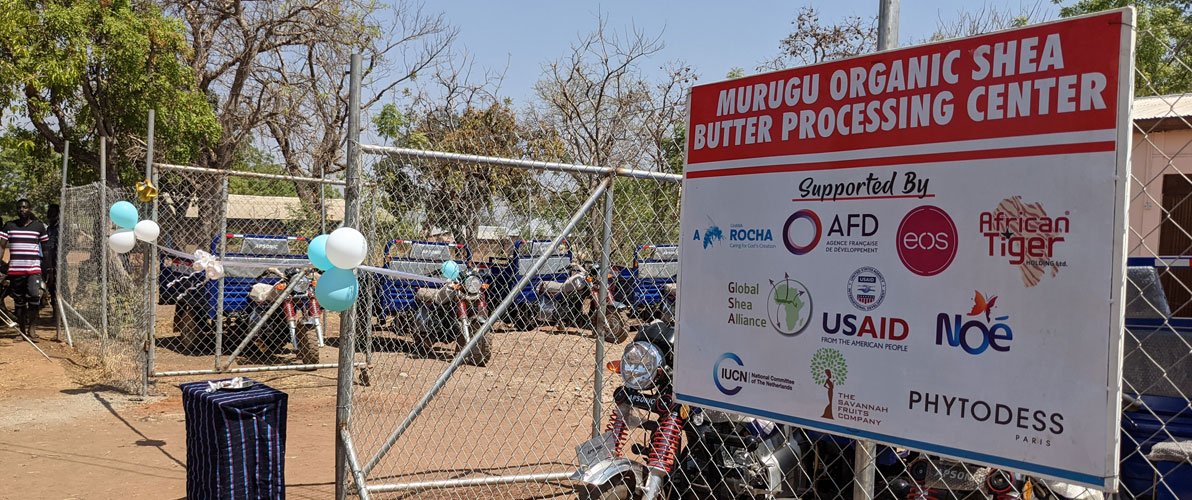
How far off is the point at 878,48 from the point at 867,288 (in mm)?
625

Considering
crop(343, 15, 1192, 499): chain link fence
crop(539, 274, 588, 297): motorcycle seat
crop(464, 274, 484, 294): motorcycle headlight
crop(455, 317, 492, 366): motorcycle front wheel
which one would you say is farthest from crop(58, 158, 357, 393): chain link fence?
crop(539, 274, 588, 297): motorcycle seat

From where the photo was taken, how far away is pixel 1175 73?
12898 millimetres

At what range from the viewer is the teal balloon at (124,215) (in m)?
7.10

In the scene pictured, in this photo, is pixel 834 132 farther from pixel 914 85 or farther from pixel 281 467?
pixel 281 467

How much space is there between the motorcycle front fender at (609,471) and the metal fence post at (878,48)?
1529 millimetres

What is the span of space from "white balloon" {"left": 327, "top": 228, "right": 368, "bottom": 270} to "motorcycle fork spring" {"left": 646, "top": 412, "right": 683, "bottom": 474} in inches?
66.1

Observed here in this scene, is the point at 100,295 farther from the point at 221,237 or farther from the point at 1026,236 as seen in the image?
the point at 1026,236

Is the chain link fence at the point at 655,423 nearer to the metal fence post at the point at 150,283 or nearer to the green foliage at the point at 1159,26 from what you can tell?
the metal fence post at the point at 150,283

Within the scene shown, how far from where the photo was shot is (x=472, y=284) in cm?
967

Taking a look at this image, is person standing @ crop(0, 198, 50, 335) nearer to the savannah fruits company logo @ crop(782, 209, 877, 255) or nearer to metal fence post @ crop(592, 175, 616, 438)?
metal fence post @ crop(592, 175, 616, 438)

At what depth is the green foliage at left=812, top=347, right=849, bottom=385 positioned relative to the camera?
224 cm

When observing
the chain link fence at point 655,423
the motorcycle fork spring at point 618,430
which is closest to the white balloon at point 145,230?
the chain link fence at point 655,423

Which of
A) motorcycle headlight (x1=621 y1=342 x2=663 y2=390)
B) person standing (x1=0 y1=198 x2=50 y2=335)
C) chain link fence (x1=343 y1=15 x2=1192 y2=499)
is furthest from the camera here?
person standing (x1=0 y1=198 x2=50 y2=335)

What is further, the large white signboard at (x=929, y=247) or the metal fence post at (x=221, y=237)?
the metal fence post at (x=221, y=237)
